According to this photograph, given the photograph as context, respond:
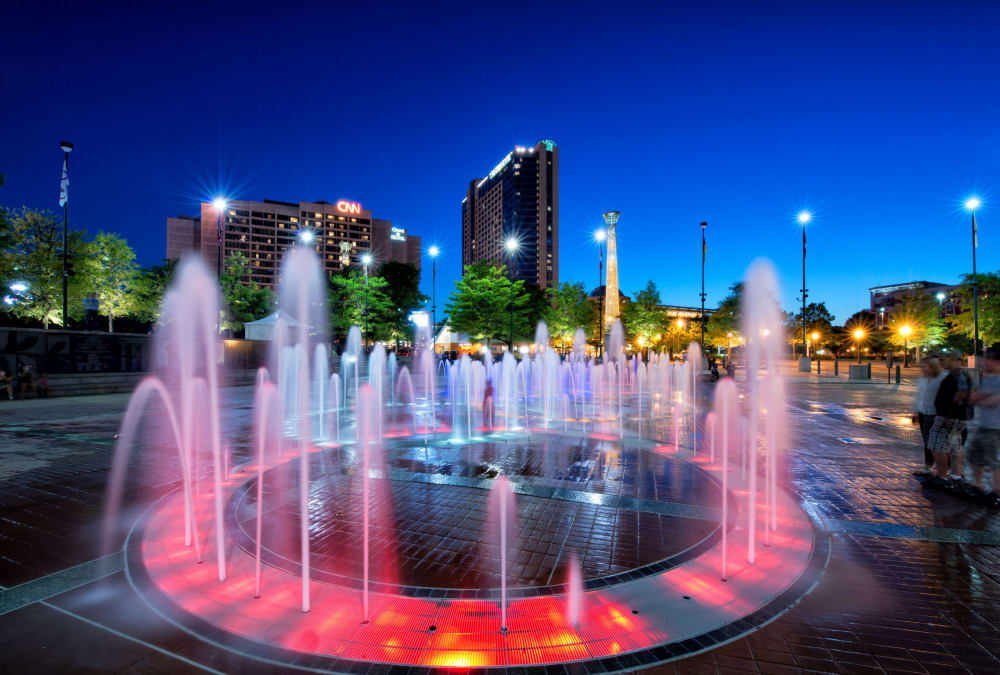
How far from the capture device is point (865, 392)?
21.2m

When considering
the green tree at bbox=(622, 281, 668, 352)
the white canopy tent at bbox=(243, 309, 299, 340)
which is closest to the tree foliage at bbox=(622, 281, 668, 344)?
the green tree at bbox=(622, 281, 668, 352)

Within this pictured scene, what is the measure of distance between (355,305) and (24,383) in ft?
84.8

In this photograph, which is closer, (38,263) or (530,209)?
(38,263)

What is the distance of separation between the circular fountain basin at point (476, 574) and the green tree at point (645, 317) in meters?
Result: 47.9

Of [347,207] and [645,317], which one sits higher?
[347,207]

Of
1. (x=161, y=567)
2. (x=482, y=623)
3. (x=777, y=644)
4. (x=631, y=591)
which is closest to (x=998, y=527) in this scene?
(x=777, y=644)

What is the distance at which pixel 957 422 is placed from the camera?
6.34m

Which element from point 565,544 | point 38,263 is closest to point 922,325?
point 565,544

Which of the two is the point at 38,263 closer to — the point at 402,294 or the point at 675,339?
the point at 402,294

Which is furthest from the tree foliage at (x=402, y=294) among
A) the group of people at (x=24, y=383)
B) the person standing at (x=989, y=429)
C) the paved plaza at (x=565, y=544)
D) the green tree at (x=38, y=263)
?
the person standing at (x=989, y=429)

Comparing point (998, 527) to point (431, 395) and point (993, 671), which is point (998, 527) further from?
point (431, 395)

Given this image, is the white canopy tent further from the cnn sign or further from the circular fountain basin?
the cnn sign

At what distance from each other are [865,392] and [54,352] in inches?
1403

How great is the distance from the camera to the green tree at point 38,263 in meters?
23.8
